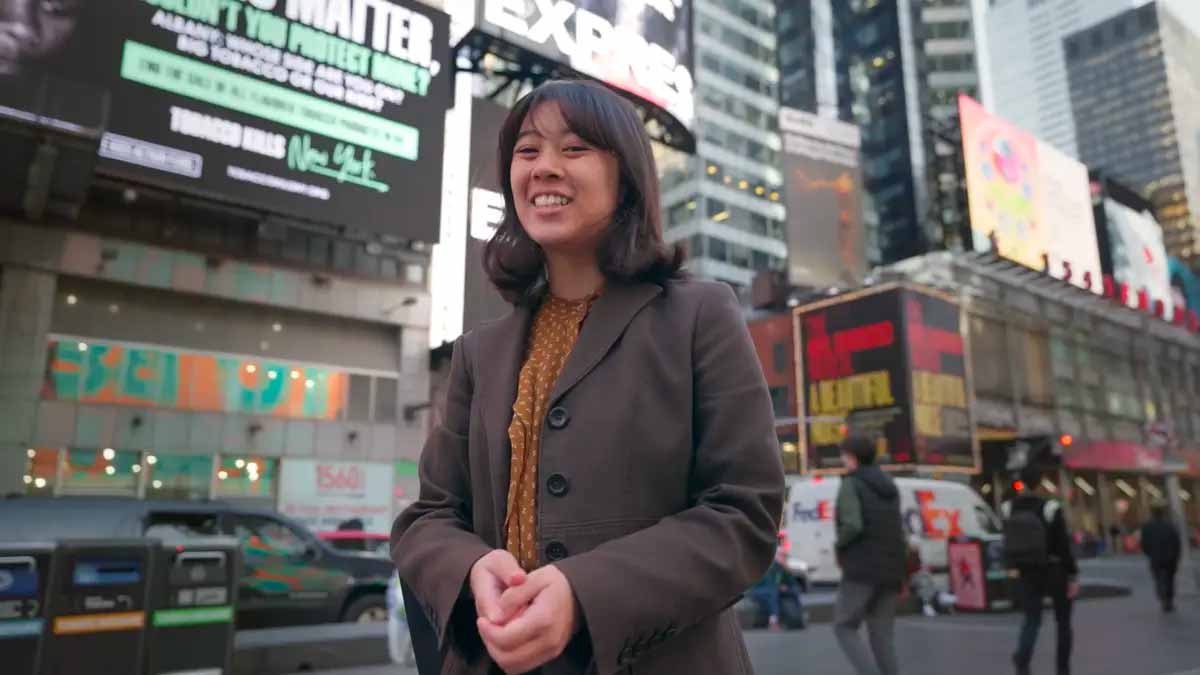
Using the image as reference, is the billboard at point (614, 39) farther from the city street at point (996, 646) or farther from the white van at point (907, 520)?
the white van at point (907, 520)

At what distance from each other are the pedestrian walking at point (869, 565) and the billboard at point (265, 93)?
43.3ft

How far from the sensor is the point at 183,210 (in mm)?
18359

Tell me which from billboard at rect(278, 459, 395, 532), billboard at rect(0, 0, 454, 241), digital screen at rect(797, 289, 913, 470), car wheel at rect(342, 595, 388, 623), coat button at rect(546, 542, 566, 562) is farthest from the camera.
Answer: digital screen at rect(797, 289, 913, 470)

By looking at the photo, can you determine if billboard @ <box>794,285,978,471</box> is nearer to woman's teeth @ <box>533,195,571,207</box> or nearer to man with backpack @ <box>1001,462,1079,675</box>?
man with backpack @ <box>1001,462,1079,675</box>

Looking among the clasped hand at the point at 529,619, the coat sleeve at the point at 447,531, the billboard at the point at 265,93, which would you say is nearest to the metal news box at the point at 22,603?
the coat sleeve at the point at 447,531

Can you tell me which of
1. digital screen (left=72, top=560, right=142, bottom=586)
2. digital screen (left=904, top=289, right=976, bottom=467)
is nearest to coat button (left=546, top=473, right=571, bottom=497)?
digital screen (left=72, top=560, right=142, bottom=586)

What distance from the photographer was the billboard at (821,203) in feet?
122

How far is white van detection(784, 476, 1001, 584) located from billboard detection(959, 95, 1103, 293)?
2039 centimetres

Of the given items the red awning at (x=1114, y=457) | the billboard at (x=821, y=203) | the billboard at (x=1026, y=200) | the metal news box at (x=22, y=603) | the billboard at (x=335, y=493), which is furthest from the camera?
the billboard at (x=821, y=203)

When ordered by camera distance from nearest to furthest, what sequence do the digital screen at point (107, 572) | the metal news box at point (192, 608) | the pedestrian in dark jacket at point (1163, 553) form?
the digital screen at point (107, 572) < the metal news box at point (192, 608) < the pedestrian in dark jacket at point (1163, 553)

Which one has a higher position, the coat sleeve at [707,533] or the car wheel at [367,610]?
the coat sleeve at [707,533]

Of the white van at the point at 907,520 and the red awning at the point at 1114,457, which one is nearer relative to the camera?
the white van at the point at 907,520

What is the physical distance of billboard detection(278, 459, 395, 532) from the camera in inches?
760

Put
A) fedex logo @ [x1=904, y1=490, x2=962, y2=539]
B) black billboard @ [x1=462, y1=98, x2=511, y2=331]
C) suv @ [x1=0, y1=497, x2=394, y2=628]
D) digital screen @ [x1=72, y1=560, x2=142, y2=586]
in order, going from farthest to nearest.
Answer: fedex logo @ [x1=904, y1=490, x2=962, y2=539], suv @ [x1=0, y1=497, x2=394, y2=628], digital screen @ [x1=72, y1=560, x2=142, y2=586], black billboard @ [x1=462, y1=98, x2=511, y2=331]
